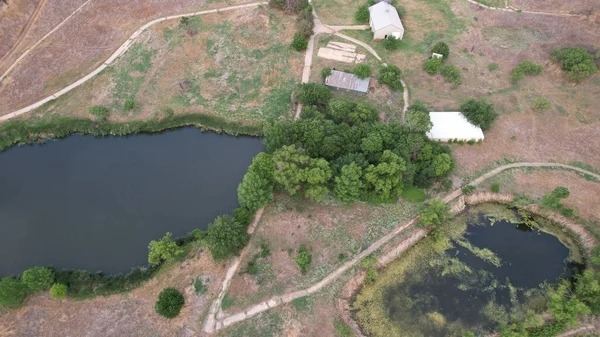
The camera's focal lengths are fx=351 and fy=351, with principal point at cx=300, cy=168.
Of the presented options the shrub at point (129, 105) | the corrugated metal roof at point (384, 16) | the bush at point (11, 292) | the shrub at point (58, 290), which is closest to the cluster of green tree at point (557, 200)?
the corrugated metal roof at point (384, 16)

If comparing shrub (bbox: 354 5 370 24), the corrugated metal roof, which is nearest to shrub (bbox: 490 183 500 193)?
the corrugated metal roof

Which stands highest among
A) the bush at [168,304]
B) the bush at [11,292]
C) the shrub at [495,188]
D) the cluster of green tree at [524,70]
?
the cluster of green tree at [524,70]

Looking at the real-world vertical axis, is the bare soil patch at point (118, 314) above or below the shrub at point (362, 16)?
below

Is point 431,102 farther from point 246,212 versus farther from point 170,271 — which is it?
point 170,271

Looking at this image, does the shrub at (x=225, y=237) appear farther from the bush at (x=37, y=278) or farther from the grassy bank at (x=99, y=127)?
the grassy bank at (x=99, y=127)

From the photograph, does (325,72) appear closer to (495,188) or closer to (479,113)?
(479,113)

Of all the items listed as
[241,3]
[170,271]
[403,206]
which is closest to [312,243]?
[403,206]
